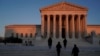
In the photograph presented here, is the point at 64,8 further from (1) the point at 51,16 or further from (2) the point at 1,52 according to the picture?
(2) the point at 1,52

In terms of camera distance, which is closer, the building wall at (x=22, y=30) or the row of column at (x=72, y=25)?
the row of column at (x=72, y=25)

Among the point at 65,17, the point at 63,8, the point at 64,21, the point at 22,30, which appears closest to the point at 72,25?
the point at 65,17

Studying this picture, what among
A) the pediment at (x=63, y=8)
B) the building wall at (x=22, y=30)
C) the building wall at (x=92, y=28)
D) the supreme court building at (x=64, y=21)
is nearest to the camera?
the pediment at (x=63, y=8)

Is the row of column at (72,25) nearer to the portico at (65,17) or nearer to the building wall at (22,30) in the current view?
the portico at (65,17)

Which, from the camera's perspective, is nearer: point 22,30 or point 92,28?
point 92,28

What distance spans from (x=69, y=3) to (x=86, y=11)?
18.4 ft

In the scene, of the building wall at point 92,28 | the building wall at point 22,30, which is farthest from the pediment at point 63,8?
the building wall at point 22,30

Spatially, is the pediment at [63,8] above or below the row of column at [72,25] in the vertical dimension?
above

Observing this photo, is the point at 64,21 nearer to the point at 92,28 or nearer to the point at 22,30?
the point at 92,28

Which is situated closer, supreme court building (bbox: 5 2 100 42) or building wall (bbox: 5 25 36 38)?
supreme court building (bbox: 5 2 100 42)

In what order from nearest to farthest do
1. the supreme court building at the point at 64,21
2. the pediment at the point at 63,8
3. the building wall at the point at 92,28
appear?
1. the pediment at the point at 63,8
2. the supreme court building at the point at 64,21
3. the building wall at the point at 92,28

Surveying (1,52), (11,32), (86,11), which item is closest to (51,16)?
(86,11)

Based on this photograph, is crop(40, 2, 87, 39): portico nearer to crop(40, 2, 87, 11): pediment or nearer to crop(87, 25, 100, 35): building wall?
crop(40, 2, 87, 11): pediment

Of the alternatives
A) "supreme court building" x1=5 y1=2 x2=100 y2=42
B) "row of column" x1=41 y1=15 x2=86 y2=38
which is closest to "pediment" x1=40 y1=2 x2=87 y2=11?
"supreme court building" x1=5 y1=2 x2=100 y2=42
